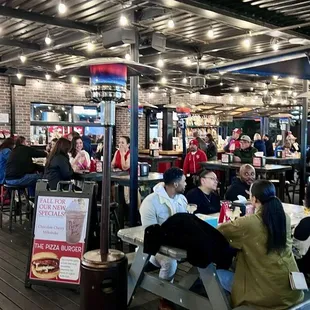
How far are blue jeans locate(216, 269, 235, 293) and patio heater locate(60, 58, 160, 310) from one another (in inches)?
30.0

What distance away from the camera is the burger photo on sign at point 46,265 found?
4.11m

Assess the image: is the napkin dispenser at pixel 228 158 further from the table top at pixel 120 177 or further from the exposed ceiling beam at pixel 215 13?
the exposed ceiling beam at pixel 215 13

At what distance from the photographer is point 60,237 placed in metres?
4.12

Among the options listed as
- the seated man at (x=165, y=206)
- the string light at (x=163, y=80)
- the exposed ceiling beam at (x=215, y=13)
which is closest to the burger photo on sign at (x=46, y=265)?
the seated man at (x=165, y=206)

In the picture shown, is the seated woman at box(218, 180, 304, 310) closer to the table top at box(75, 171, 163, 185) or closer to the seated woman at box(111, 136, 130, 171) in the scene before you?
the table top at box(75, 171, 163, 185)

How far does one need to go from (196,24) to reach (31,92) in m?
6.88

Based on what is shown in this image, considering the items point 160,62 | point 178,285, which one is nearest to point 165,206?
point 178,285

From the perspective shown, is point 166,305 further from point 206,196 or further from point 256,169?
point 256,169

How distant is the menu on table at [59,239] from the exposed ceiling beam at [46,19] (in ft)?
9.42

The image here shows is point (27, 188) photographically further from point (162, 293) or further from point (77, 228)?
point (162, 293)

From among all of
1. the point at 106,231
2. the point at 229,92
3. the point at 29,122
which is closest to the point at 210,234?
the point at 106,231

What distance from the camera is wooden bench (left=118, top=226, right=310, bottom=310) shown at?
292 cm

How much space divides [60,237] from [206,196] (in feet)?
5.28

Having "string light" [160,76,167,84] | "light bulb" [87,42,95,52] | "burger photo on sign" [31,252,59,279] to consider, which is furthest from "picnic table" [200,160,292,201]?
"burger photo on sign" [31,252,59,279]
